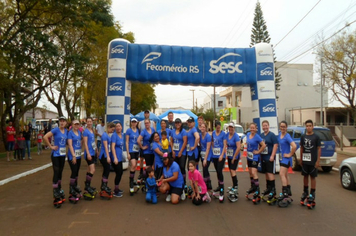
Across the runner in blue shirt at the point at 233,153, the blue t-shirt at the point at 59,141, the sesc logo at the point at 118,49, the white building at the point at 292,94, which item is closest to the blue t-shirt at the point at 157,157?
the runner in blue shirt at the point at 233,153

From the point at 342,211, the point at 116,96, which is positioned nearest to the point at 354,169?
the point at 342,211

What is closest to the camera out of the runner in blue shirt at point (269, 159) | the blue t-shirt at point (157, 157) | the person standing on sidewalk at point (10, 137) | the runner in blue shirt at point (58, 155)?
the runner in blue shirt at point (58, 155)

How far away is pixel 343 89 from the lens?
2659cm

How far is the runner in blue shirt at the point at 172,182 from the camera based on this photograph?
7379 mm

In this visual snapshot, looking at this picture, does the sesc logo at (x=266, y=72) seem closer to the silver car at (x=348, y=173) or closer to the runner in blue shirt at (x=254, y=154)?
the silver car at (x=348, y=173)

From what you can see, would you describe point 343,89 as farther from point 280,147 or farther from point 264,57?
point 280,147

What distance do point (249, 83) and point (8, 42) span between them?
10.1 meters

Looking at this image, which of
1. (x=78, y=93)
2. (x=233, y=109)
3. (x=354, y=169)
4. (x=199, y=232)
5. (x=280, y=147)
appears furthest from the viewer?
(x=233, y=109)

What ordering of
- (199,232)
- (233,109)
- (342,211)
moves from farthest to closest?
(233,109)
(342,211)
(199,232)

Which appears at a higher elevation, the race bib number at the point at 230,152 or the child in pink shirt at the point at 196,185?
the race bib number at the point at 230,152

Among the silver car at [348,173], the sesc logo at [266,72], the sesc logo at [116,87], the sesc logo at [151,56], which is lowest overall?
the silver car at [348,173]

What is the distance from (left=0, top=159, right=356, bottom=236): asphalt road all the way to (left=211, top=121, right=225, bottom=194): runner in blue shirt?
55 centimetres

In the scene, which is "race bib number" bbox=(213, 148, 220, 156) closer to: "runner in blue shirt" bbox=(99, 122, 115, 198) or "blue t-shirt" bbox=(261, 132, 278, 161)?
"blue t-shirt" bbox=(261, 132, 278, 161)

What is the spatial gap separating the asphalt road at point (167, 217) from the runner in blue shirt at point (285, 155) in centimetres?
44
